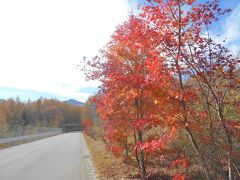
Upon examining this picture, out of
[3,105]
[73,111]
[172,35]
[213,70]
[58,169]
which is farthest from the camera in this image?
[73,111]

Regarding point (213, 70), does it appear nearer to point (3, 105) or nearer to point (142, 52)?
point (142, 52)

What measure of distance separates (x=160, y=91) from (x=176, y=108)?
0.51m

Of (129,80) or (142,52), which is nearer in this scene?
(129,80)

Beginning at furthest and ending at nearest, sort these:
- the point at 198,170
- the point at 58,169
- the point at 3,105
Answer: the point at 3,105 < the point at 58,169 < the point at 198,170

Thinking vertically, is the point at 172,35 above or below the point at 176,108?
above

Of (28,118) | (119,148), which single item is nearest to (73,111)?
(28,118)

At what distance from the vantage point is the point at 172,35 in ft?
20.3

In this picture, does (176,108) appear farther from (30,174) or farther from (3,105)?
(3,105)

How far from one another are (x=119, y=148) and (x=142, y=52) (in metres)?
6.56

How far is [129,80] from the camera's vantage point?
7137 millimetres

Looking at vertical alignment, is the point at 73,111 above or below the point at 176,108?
above

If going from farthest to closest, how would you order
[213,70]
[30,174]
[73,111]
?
[73,111] < [30,174] < [213,70]

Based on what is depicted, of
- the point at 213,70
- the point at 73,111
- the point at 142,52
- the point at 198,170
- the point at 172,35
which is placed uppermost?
the point at 73,111

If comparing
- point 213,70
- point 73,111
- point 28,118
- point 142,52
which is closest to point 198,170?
point 142,52
